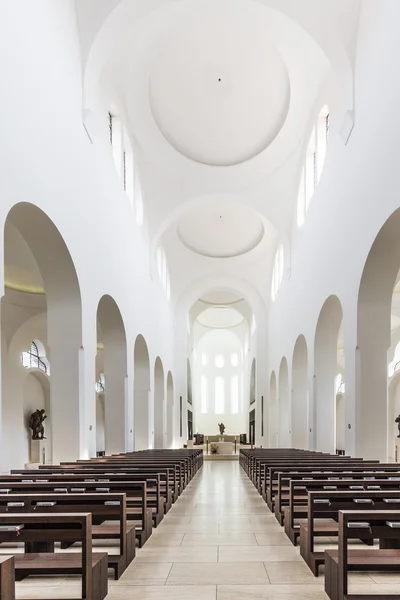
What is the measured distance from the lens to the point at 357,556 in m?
4.08

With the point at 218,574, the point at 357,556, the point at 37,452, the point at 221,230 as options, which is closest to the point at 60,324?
the point at 218,574

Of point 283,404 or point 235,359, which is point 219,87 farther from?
point 235,359

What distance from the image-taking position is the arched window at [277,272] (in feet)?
73.9

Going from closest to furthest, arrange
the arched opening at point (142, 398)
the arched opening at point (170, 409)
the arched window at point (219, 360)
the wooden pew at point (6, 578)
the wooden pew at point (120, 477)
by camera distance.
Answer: the wooden pew at point (6, 578) < the wooden pew at point (120, 477) < the arched opening at point (142, 398) < the arched opening at point (170, 409) < the arched window at point (219, 360)

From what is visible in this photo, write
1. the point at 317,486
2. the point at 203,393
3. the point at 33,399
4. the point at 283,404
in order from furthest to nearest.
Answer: the point at 203,393, the point at 283,404, the point at 33,399, the point at 317,486

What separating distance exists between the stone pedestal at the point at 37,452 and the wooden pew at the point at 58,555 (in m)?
17.9

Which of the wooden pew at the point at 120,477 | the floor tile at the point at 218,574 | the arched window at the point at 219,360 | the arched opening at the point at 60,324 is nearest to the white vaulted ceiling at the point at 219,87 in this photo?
the arched opening at the point at 60,324

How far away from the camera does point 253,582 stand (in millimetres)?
4598

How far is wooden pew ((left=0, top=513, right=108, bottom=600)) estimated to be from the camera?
3.60 metres

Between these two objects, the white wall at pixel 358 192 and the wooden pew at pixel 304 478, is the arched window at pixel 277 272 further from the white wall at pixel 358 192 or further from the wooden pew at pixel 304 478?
the wooden pew at pixel 304 478

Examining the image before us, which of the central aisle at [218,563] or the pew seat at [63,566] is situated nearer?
the pew seat at [63,566]

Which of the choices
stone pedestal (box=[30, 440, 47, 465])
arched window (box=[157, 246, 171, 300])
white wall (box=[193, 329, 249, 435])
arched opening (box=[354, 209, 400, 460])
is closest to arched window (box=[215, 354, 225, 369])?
white wall (box=[193, 329, 249, 435])

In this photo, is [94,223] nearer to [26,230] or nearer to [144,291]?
[26,230]

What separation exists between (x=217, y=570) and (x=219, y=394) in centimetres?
4047
